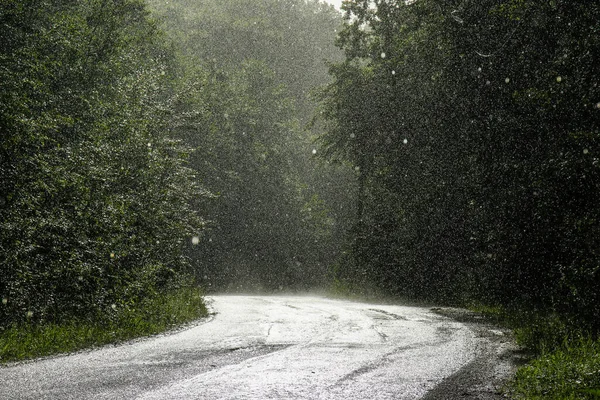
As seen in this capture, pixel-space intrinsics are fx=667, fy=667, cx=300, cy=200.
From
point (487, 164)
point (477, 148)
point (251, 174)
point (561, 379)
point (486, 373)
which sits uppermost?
point (251, 174)

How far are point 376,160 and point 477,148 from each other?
12.2 metres

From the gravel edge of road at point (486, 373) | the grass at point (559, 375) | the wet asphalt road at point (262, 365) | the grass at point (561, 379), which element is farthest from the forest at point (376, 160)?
the grass at point (561, 379)

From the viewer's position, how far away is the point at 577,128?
12891mm

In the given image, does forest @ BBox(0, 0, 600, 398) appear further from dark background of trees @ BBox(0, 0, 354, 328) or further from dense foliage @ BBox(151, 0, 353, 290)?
dense foliage @ BBox(151, 0, 353, 290)

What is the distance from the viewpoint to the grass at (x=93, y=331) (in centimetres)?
1038

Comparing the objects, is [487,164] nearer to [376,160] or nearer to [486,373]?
[486,373]

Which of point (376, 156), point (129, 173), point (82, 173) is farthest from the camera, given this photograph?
point (376, 156)

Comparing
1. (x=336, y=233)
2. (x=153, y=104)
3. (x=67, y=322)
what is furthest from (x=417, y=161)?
(x=336, y=233)

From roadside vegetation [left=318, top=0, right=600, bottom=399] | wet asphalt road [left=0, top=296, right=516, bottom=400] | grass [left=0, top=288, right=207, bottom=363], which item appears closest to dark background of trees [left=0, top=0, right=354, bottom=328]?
grass [left=0, top=288, right=207, bottom=363]

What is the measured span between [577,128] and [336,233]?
42.8 m

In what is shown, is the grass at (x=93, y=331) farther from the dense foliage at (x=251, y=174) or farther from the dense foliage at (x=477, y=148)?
the dense foliage at (x=251, y=174)

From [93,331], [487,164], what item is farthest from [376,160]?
[93,331]

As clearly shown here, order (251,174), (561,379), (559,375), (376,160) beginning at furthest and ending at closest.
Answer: (251,174) < (376,160) < (559,375) < (561,379)

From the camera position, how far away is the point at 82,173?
52.1 feet
